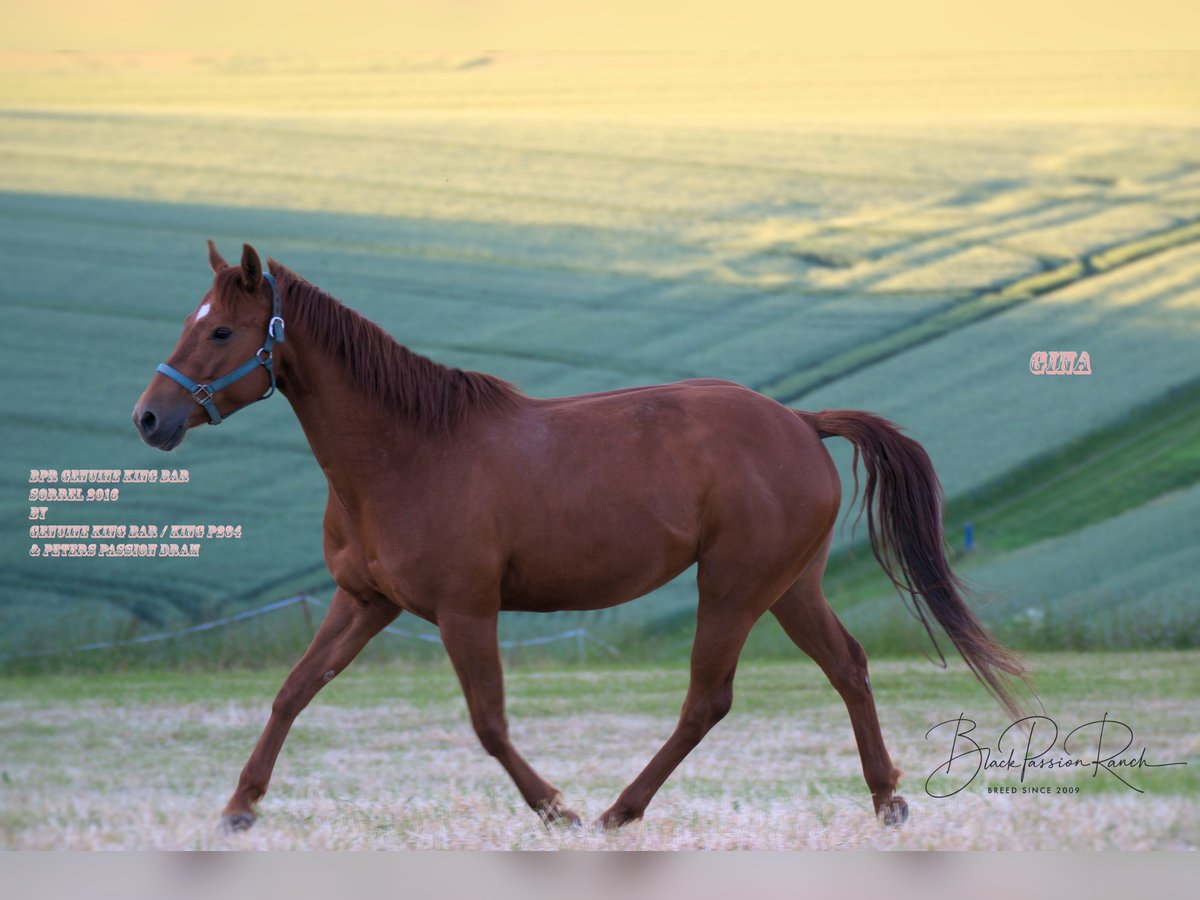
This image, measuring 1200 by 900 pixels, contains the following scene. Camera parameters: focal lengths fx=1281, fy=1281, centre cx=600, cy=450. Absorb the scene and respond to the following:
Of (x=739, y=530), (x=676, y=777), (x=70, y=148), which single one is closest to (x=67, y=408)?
(x=70, y=148)

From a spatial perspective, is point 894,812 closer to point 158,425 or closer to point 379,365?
point 379,365

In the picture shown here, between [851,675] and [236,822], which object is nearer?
[236,822]

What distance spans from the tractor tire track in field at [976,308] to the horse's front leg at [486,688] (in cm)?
671

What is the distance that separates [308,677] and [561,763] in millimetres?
1768

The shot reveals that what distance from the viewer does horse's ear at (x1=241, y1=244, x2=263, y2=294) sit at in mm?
3715

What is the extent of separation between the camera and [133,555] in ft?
30.9

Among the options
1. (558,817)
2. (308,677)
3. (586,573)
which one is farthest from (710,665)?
(308,677)

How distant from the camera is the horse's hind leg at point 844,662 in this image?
4223 millimetres

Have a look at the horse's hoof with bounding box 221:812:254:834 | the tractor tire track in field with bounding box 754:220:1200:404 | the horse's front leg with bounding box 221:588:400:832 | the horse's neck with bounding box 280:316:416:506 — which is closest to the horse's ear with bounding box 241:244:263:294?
the horse's neck with bounding box 280:316:416:506

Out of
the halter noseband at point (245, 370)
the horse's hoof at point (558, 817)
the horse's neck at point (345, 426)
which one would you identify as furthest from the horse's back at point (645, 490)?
the halter noseband at point (245, 370)

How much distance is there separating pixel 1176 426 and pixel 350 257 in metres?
6.88

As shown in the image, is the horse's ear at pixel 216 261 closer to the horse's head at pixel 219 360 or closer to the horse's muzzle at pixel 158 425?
the horse's head at pixel 219 360

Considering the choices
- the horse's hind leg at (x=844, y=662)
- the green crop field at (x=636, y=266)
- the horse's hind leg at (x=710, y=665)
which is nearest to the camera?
the horse's hind leg at (x=710, y=665)

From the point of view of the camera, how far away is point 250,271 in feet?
12.4
